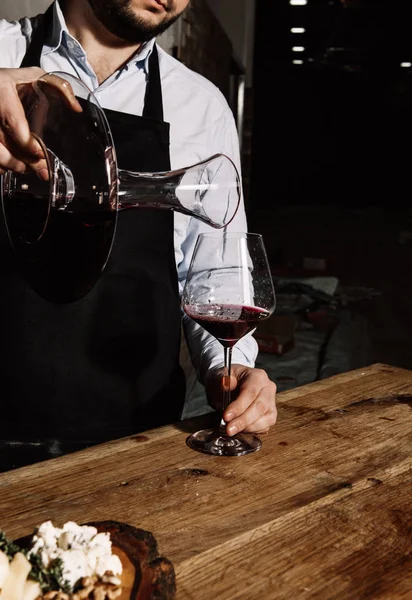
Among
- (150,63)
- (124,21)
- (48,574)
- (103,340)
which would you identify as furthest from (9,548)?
(150,63)

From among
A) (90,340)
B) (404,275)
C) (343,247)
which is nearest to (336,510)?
(90,340)

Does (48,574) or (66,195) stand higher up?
(66,195)

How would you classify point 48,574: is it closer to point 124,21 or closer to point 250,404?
point 250,404

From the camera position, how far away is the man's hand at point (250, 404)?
105 centimetres

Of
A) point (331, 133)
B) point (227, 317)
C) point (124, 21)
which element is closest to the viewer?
point (227, 317)

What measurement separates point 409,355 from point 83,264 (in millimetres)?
3852

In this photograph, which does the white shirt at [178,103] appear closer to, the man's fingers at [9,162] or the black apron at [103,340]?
the black apron at [103,340]

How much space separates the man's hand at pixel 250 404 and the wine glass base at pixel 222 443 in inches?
0.6

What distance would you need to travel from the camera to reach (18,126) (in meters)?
0.76

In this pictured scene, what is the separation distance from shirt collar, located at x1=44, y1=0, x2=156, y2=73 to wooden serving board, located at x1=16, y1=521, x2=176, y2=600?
1168mm

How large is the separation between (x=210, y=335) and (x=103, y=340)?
24 centimetres

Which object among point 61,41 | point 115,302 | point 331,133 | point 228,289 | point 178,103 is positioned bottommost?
point 115,302

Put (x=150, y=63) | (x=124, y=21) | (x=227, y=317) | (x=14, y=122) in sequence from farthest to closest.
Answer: (x=150, y=63) → (x=124, y=21) → (x=227, y=317) → (x=14, y=122)

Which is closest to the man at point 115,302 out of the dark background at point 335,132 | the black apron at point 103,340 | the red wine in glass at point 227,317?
the black apron at point 103,340
